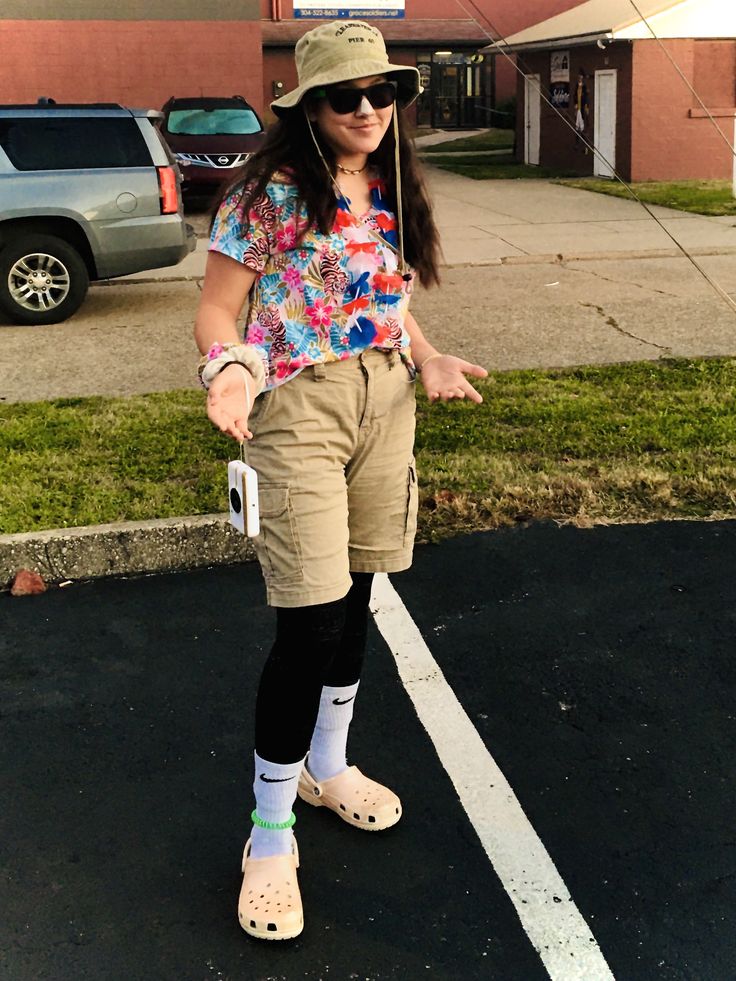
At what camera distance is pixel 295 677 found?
8.57ft

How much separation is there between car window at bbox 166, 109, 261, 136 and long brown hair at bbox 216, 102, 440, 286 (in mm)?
18216

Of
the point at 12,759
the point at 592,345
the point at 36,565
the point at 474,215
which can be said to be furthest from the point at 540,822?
the point at 474,215

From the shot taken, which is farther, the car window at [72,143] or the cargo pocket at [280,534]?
the car window at [72,143]

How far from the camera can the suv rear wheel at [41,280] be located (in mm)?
10406

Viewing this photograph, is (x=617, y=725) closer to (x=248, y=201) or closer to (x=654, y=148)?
(x=248, y=201)

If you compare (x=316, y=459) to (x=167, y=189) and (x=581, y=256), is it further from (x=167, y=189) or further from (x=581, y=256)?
(x=581, y=256)

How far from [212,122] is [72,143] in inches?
397

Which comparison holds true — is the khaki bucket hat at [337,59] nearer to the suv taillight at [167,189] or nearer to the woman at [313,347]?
the woman at [313,347]

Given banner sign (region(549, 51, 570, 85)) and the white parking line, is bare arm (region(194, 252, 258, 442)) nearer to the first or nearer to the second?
the white parking line

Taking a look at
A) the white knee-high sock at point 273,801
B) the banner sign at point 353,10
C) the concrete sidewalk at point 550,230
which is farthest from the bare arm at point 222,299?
the banner sign at point 353,10

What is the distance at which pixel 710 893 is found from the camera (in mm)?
2758

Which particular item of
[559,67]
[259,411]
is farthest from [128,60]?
[259,411]

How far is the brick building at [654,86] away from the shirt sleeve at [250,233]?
2181 cm

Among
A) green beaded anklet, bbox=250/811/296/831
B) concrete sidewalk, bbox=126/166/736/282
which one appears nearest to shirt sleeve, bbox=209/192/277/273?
green beaded anklet, bbox=250/811/296/831
